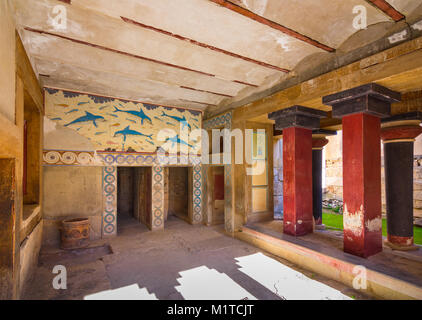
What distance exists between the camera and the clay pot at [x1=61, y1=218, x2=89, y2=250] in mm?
4680

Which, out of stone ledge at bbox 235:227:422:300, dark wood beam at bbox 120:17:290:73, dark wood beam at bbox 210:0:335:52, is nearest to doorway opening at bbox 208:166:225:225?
stone ledge at bbox 235:227:422:300

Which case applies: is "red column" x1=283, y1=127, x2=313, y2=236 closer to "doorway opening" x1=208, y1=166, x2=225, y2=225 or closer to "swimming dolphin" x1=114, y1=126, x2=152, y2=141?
"doorway opening" x1=208, y1=166, x2=225, y2=225

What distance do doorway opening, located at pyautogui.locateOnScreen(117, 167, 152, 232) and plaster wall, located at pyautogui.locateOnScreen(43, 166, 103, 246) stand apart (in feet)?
3.58

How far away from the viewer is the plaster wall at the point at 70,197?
4922 millimetres

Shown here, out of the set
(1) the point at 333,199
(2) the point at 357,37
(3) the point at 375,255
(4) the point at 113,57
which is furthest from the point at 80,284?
(1) the point at 333,199

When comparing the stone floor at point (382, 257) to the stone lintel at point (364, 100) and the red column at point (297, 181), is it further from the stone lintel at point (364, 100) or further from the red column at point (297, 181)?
the stone lintel at point (364, 100)

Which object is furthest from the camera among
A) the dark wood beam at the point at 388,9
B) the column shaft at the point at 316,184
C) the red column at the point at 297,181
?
the column shaft at the point at 316,184

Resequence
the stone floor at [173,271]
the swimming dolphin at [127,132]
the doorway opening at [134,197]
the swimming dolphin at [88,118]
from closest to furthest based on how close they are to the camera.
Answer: the stone floor at [173,271] < the swimming dolphin at [88,118] < the swimming dolphin at [127,132] < the doorway opening at [134,197]

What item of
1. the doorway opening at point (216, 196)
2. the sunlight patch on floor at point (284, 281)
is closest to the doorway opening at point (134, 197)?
the doorway opening at point (216, 196)

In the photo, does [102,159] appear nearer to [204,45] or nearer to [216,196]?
[216,196]

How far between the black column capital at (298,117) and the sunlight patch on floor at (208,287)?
9.42ft
